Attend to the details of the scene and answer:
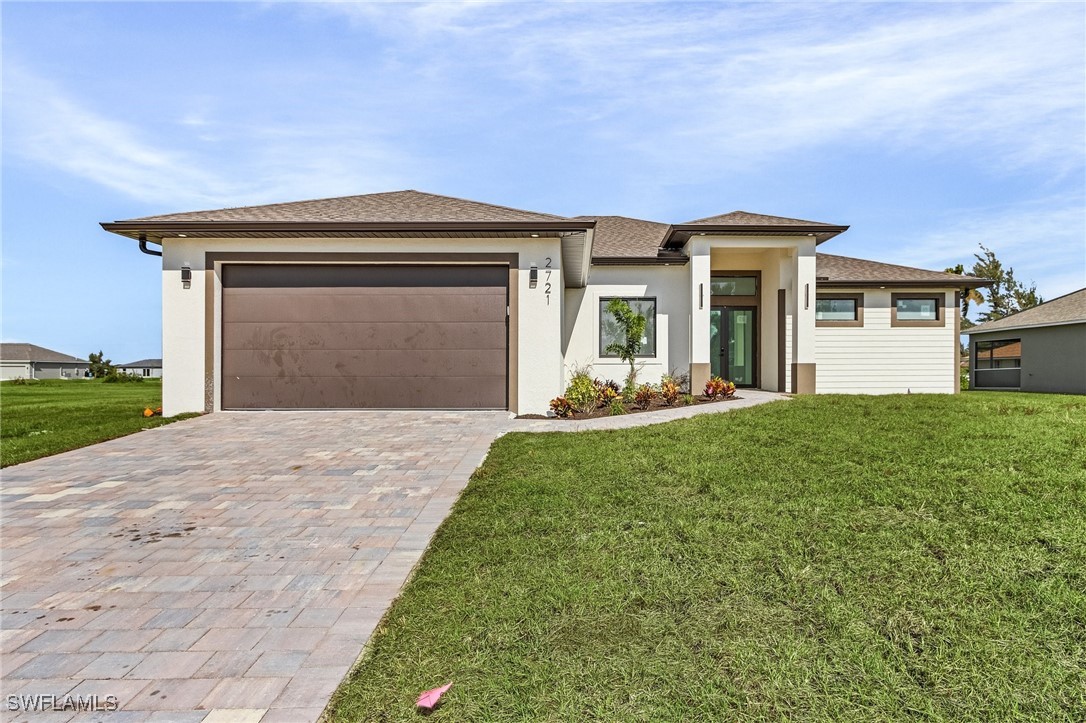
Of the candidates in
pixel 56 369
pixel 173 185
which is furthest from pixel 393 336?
pixel 56 369

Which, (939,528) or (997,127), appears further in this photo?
(997,127)

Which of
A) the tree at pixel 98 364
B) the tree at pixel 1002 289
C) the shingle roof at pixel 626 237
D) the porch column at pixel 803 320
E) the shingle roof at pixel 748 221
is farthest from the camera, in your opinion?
the tree at pixel 98 364

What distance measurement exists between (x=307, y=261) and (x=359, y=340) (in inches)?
73.1

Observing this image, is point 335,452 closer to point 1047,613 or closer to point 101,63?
point 1047,613

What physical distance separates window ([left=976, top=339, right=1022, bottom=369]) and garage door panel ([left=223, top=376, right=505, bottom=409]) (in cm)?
2168

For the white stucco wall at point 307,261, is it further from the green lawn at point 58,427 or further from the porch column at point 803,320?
the porch column at point 803,320

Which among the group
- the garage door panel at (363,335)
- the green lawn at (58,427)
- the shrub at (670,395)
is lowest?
the green lawn at (58,427)

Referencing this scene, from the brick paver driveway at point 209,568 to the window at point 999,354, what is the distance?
77.9 feet

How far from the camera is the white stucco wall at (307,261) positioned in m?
10.2

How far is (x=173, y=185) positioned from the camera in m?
13.7

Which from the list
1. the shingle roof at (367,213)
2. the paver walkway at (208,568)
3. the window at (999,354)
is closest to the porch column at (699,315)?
the shingle roof at (367,213)

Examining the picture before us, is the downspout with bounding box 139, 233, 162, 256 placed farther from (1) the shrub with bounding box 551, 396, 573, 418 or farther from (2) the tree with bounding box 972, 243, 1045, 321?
(2) the tree with bounding box 972, 243, 1045, 321

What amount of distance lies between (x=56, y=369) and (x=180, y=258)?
66.8 m

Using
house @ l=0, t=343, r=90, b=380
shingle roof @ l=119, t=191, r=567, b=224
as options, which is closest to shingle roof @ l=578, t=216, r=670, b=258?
shingle roof @ l=119, t=191, r=567, b=224
